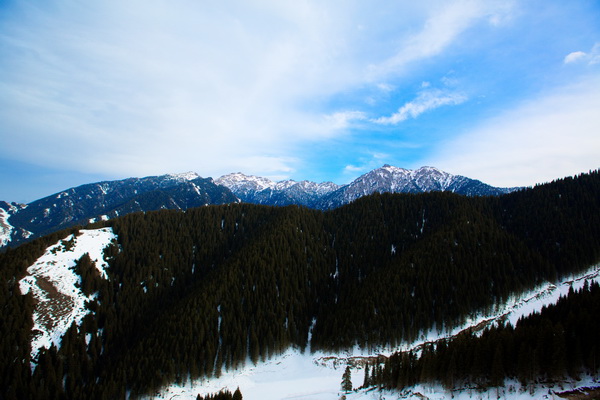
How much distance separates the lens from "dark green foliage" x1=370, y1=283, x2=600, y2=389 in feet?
151

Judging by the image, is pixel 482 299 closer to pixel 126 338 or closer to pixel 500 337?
pixel 500 337

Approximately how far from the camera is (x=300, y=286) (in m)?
131

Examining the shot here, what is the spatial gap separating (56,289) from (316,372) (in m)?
97.2

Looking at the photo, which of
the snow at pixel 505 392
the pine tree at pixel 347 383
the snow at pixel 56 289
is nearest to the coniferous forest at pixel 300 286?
the snow at pixel 505 392

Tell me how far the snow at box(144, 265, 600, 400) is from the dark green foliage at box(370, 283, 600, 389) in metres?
5.76

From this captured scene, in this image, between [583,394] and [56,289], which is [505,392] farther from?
[56,289]

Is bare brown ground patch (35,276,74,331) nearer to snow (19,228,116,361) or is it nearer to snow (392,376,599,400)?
snow (19,228,116,361)

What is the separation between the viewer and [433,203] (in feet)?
577

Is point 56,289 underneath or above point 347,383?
above

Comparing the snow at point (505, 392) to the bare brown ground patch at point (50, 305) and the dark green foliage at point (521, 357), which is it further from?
the bare brown ground patch at point (50, 305)

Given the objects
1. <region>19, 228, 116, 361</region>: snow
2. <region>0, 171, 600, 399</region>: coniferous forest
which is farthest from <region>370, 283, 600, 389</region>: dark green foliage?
<region>19, 228, 116, 361</region>: snow

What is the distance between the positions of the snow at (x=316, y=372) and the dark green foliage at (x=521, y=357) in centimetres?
576

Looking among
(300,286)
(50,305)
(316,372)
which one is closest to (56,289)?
(50,305)

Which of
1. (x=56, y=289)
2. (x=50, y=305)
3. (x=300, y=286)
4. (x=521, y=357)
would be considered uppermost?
(x=56, y=289)
